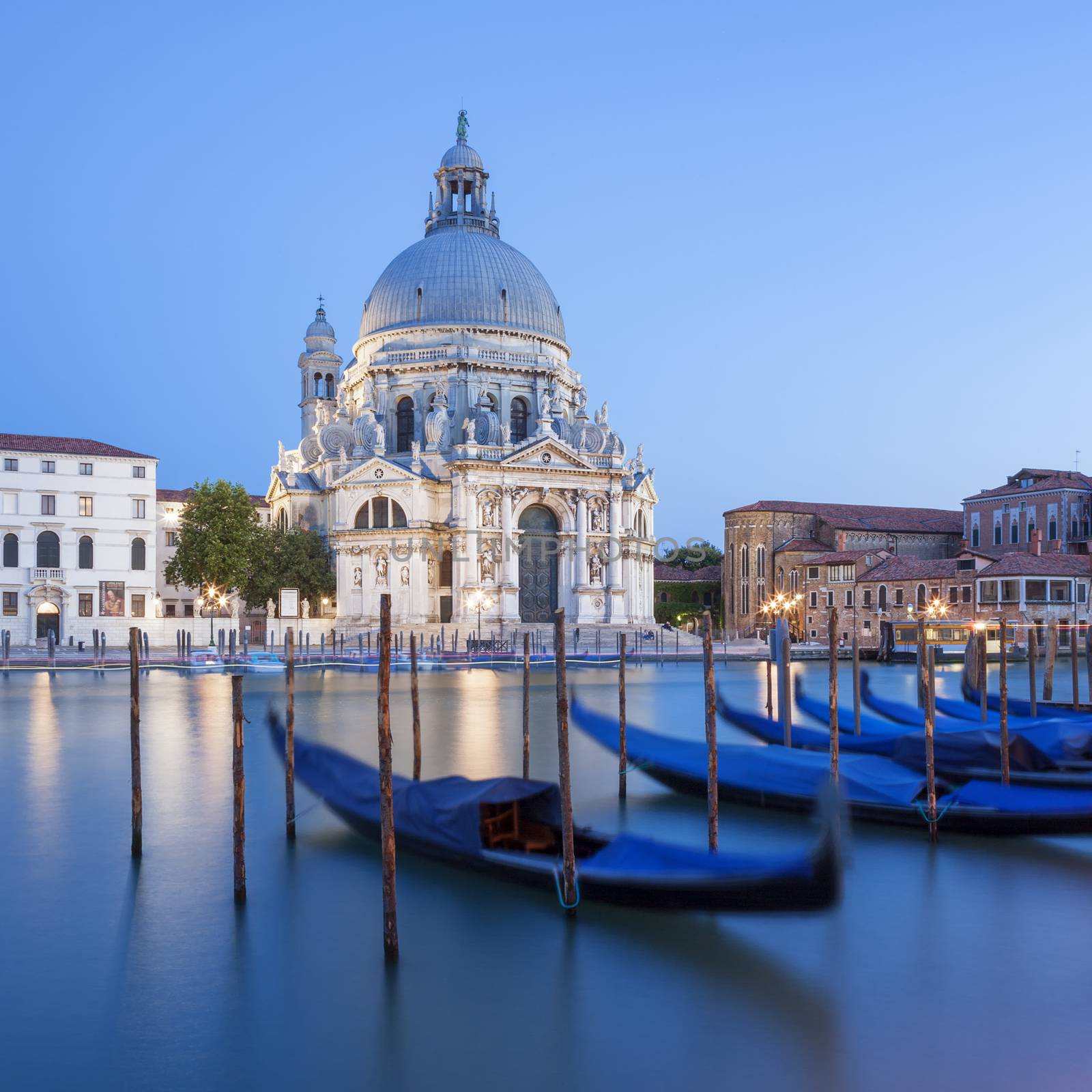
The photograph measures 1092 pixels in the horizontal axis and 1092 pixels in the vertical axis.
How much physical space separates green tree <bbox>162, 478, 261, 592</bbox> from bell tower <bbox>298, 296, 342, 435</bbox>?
15.4 meters

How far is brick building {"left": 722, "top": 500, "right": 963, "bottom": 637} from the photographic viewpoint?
49531 millimetres

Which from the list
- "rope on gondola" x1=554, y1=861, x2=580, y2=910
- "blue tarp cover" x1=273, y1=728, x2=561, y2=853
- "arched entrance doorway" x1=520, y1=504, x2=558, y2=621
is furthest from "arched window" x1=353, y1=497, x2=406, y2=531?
"rope on gondola" x1=554, y1=861, x2=580, y2=910

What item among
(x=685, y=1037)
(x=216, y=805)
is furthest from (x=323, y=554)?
(x=685, y=1037)

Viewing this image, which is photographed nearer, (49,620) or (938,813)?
(938,813)

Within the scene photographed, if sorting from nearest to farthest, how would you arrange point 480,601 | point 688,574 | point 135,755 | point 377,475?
point 135,755
point 480,601
point 377,475
point 688,574

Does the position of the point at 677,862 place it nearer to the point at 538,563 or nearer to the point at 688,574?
the point at 538,563

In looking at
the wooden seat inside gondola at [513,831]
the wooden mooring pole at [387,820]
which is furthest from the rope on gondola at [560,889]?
the wooden mooring pole at [387,820]

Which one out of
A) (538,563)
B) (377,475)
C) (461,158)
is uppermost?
(461,158)

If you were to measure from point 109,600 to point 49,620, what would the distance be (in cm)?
193

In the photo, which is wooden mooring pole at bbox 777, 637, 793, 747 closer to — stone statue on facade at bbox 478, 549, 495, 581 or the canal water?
the canal water

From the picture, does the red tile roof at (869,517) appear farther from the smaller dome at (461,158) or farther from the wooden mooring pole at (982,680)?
the wooden mooring pole at (982,680)

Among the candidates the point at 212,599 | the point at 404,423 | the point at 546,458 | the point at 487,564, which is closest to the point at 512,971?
the point at 212,599

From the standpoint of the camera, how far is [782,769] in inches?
474

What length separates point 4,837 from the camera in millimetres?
12023
